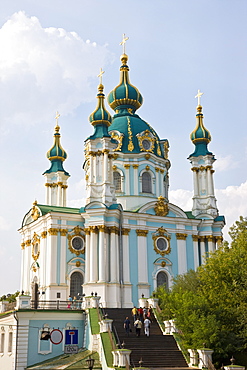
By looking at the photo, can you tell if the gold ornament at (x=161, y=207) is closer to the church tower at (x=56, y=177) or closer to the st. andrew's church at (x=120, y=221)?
the st. andrew's church at (x=120, y=221)

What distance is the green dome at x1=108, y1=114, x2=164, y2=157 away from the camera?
42.0 metres

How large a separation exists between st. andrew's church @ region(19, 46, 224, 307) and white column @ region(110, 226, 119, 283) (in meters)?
0.07

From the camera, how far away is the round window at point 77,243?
3775cm

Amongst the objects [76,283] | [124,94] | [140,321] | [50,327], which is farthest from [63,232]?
[124,94]

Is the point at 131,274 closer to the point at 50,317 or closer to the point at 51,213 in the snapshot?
the point at 51,213

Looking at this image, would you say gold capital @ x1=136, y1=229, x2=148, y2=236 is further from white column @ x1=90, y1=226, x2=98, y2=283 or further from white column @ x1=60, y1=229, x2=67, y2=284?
white column @ x1=60, y1=229, x2=67, y2=284

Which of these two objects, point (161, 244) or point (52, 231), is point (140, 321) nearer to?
point (52, 231)

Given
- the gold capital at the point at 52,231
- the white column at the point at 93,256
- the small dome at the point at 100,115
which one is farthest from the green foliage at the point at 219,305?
the small dome at the point at 100,115

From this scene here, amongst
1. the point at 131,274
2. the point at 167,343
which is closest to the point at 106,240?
the point at 131,274

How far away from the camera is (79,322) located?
28.9m

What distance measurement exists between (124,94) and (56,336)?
2302 centimetres

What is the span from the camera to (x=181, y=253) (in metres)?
40.1

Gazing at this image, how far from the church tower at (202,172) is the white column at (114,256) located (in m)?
8.01

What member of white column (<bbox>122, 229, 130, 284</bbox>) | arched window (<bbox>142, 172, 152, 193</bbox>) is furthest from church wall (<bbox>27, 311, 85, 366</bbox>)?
arched window (<bbox>142, 172, 152, 193</bbox>)
